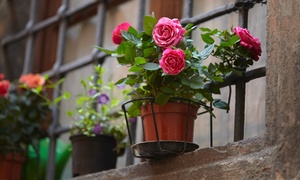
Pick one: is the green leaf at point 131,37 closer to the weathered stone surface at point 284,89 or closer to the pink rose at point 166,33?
the pink rose at point 166,33

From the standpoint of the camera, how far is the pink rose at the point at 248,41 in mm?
2006

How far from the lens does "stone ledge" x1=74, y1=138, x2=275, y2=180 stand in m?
1.74

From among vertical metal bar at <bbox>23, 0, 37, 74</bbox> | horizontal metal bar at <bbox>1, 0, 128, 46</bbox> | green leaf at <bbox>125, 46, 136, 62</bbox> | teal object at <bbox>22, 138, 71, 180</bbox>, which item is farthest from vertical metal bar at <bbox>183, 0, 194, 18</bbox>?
vertical metal bar at <bbox>23, 0, 37, 74</bbox>

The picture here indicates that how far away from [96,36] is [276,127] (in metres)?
1.51

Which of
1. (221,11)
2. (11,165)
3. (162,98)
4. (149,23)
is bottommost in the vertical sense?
(11,165)

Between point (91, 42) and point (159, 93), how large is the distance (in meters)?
1.30

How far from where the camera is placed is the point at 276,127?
67.8 inches

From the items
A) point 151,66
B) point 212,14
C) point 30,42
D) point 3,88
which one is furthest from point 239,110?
point 30,42

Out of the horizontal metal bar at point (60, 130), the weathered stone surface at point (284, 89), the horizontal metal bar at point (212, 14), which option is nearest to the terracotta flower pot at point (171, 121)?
the weathered stone surface at point (284, 89)

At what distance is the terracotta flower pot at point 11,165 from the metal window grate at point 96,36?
0.50 ft

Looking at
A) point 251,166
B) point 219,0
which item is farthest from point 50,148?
point 251,166

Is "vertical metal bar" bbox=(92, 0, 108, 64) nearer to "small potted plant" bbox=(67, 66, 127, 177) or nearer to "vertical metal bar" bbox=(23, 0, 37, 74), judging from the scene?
"small potted plant" bbox=(67, 66, 127, 177)

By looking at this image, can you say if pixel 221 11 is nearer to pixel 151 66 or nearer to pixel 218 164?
pixel 151 66

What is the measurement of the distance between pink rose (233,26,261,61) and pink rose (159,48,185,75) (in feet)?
0.67
